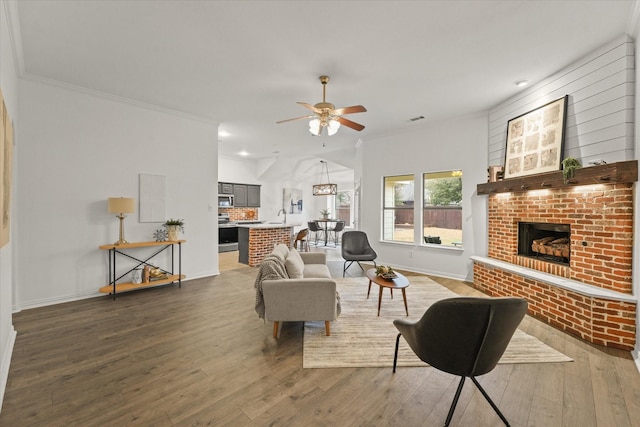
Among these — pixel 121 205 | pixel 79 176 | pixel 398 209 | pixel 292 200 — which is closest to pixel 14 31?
pixel 79 176

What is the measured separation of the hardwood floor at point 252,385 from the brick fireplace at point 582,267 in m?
0.26

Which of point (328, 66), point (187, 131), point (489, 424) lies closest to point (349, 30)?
point (328, 66)

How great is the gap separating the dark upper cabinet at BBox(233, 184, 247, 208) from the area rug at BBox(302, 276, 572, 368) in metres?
6.39

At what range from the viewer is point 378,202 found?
21.2ft

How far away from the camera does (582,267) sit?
125 inches

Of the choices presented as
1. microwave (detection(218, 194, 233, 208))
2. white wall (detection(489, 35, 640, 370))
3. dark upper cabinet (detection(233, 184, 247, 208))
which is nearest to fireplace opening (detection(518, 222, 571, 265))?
white wall (detection(489, 35, 640, 370))

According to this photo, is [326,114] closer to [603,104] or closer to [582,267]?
[603,104]

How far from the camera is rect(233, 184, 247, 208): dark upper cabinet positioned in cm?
941

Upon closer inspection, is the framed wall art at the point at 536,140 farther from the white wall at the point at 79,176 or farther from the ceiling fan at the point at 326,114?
the white wall at the point at 79,176

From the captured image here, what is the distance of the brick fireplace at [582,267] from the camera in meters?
2.75

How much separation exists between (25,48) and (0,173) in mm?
2195

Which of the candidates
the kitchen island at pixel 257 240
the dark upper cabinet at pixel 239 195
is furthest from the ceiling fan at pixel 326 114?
the dark upper cabinet at pixel 239 195

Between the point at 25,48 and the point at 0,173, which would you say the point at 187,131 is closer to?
the point at 25,48

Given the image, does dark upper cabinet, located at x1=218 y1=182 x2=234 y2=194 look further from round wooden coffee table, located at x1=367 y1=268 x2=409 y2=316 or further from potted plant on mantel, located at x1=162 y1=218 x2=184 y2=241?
round wooden coffee table, located at x1=367 y1=268 x2=409 y2=316
